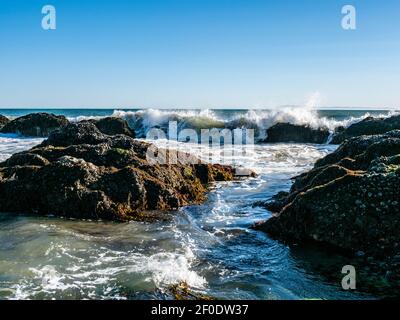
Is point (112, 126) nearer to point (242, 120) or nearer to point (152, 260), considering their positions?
point (242, 120)

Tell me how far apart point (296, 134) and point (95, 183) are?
30082 millimetres

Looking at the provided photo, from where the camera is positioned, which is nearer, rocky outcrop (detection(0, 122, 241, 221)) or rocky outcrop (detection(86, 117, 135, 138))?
rocky outcrop (detection(0, 122, 241, 221))

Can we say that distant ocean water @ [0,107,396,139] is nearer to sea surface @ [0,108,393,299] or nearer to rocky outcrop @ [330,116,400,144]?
rocky outcrop @ [330,116,400,144]

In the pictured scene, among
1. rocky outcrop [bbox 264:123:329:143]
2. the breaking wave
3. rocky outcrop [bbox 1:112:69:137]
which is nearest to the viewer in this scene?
rocky outcrop [bbox 1:112:69:137]

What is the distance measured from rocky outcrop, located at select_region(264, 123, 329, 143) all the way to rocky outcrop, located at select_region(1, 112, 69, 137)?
61.5 feet

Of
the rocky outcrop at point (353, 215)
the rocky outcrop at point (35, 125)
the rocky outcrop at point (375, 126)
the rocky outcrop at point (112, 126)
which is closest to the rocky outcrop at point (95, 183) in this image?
the rocky outcrop at point (353, 215)

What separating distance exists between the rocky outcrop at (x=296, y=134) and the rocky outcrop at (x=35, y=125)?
18.7 m

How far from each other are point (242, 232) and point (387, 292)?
4.19 m

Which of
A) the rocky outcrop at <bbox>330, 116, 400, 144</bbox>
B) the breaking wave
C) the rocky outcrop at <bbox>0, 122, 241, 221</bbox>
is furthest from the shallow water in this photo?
the breaking wave

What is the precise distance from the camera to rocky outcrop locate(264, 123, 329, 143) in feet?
129

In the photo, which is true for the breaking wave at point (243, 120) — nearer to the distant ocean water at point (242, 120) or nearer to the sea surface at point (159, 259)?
the distant ocean water at point (242, 120)

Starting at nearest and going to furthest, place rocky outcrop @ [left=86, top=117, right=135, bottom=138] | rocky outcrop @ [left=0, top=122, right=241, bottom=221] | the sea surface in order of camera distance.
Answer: the sea surface < rocky outcrop @ [left=0, top=122, right=241, bottom=221] < rocky outcrop @ [left=86, top=117, right=135, bottom=138]

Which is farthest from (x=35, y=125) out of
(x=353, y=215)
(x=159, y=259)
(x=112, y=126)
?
(x=353, y=215)

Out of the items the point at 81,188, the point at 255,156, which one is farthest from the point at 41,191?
the point at 255,156
